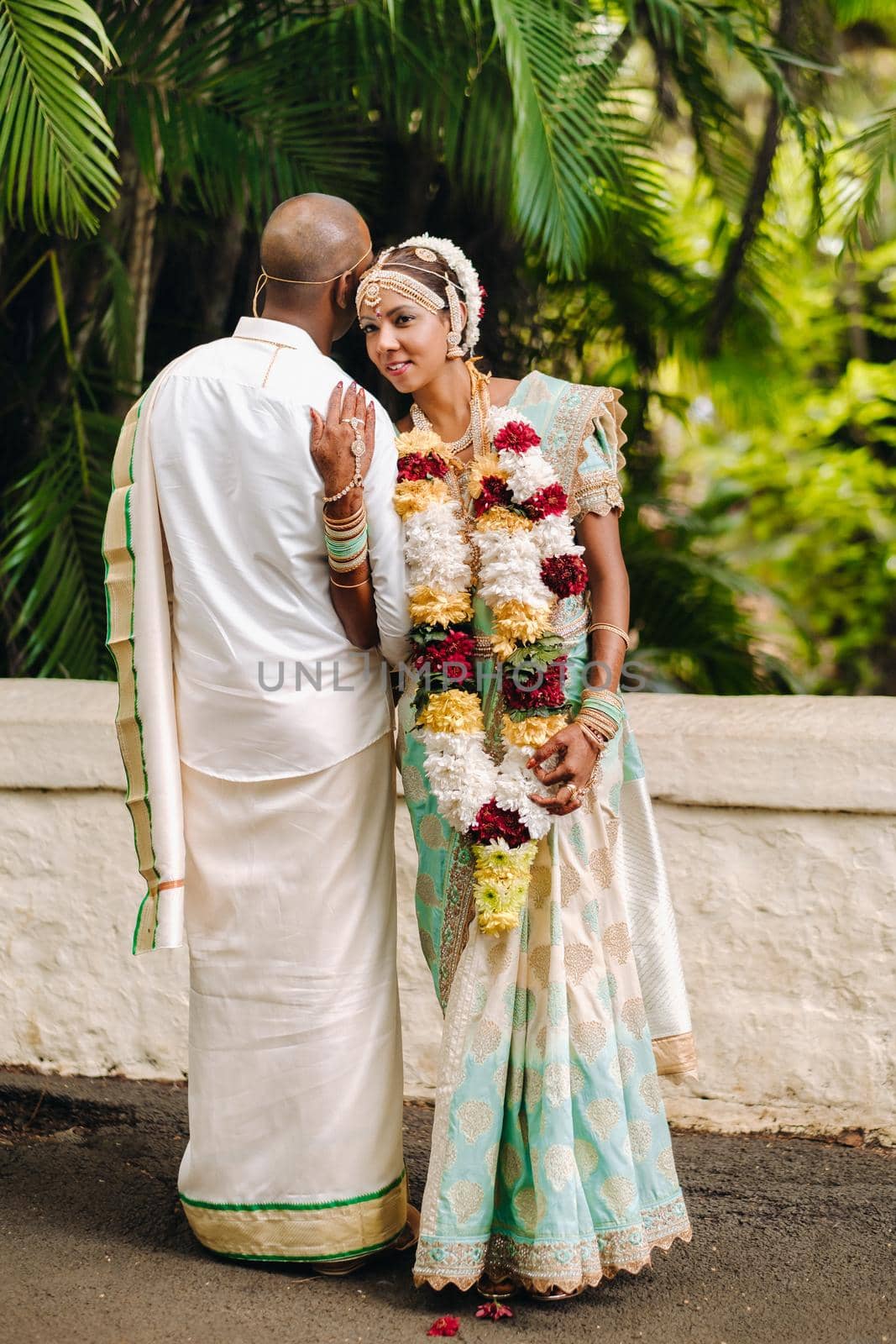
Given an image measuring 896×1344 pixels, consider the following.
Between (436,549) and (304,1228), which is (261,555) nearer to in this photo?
(436,549)

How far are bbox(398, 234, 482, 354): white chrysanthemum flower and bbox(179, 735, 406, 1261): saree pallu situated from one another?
888 mm

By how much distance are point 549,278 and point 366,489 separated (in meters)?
3.15

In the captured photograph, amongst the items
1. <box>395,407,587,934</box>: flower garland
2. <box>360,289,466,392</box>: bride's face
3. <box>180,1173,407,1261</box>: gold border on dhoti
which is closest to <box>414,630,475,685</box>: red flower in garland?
<box>395,407,587,934</box>: flower garland

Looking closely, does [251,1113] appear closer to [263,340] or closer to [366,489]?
[366,489]

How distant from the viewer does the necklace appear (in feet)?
9.41

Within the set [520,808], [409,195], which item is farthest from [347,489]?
[409,195]

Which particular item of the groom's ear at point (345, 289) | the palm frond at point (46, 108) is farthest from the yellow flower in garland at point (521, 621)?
the palm frond at point (46, 108)

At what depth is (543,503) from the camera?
2732 mm

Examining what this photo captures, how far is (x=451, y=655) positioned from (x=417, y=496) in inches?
12.8

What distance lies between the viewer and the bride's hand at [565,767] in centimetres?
273

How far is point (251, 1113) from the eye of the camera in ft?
9.49

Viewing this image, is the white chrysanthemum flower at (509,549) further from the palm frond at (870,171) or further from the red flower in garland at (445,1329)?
the palm frond at (870,171)

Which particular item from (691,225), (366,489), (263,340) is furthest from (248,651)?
(691,225)

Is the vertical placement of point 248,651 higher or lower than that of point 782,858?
higher
